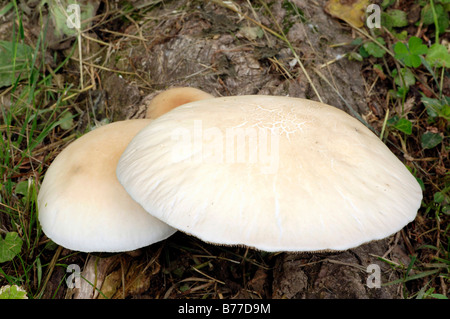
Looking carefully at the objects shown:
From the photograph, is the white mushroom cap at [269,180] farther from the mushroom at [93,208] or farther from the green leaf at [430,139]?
the green leaf at [430,139]

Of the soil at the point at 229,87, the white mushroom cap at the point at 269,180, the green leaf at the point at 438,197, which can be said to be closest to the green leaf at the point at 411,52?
the soil at the point at 229,87

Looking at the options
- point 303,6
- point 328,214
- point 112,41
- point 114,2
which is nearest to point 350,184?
point 328,214

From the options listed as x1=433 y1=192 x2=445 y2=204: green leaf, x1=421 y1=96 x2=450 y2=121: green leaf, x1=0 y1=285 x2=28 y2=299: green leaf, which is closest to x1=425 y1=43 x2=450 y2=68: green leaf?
x1=421 y1=96 x2=450 y2=121: green leaf

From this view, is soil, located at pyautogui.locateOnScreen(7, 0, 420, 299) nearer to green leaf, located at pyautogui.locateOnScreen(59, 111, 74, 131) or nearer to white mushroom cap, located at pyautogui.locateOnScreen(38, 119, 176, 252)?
green leaf, located at pyautogui.locateOnScreen(59, 111, 74, 131)

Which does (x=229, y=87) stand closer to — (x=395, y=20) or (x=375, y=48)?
(x=375, y=48)

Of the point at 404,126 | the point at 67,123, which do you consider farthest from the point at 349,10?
the point at 67,123

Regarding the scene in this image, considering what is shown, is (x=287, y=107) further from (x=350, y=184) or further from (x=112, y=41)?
(x=112, y=41)
